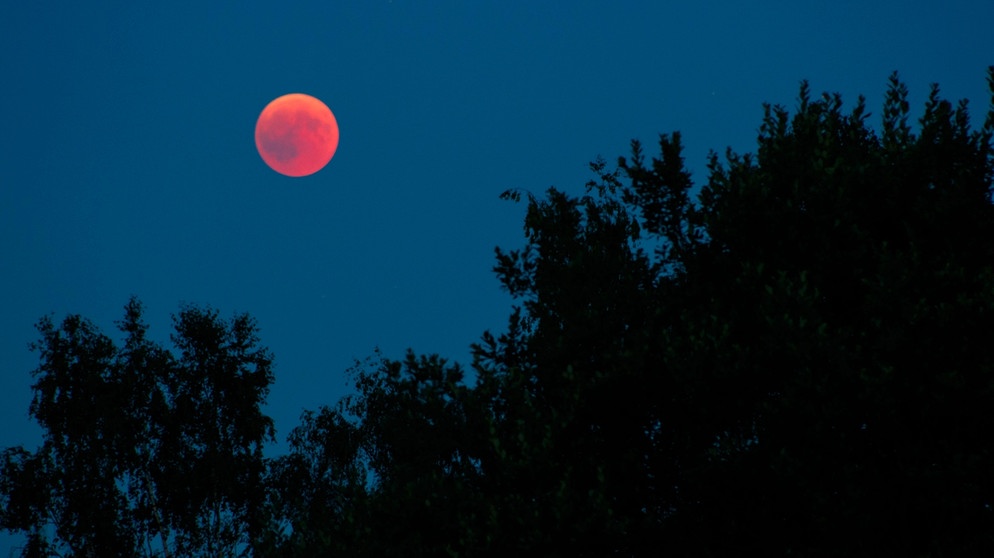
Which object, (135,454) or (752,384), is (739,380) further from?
(135,454)

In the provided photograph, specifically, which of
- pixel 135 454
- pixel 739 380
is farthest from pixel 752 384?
pixel 135 454

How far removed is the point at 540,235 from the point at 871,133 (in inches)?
305

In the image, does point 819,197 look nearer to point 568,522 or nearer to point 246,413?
point 568,522

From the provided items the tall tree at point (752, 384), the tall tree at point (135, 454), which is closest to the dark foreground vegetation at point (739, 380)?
the tall tree at point (752, 384)

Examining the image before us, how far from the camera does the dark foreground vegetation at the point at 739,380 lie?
1419 cm

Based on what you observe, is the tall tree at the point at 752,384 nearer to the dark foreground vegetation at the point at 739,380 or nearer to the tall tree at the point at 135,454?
the dark foreground vegetation at the point at 739,380

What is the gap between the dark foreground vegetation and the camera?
46.5ft

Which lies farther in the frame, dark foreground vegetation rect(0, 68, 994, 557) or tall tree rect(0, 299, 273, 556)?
tall tree rect(0, 299, 273, 556)

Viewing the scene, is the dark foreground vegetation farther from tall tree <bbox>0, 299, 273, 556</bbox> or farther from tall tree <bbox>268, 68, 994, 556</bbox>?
Answer: tall tree <bbox>0, 299, 273, 556</bbox>

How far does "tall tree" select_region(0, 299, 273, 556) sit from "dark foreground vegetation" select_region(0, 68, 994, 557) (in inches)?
797

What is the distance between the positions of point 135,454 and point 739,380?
28427 millimetres

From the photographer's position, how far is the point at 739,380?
52.4 feet

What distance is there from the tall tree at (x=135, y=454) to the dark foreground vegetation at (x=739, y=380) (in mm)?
20248

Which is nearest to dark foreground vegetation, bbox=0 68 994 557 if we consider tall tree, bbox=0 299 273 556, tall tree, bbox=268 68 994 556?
tall tree, bbox=268 68 994 556
